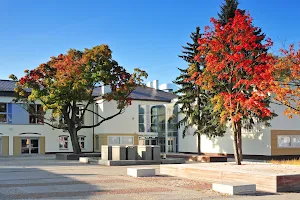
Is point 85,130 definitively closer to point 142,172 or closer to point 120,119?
point 120,119

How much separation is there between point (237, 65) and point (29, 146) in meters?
32.4

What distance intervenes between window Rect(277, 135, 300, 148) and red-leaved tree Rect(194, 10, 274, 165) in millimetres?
13410


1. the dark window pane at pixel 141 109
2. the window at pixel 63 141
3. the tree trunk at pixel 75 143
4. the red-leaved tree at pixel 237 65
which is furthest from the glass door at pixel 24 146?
the red-leaved tree at pixel 237 65

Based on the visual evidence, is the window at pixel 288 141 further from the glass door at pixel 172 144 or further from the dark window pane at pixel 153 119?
the dark window pane at pixel 153 119

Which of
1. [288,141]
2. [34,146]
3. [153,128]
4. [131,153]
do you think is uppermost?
[153,128]

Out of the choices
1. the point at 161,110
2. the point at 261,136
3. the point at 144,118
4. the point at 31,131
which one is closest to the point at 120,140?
the point at 144,118

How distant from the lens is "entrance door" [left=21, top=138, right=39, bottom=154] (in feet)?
157

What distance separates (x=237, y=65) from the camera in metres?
21.7

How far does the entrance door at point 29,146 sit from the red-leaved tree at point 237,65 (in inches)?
1197

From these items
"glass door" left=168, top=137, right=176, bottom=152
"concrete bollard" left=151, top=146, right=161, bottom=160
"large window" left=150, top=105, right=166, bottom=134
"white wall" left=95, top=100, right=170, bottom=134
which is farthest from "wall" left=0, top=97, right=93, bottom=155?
"concrete bollard" left=151, top=146, right=161, bottom=160

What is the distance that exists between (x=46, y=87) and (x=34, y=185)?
21582 millimetres

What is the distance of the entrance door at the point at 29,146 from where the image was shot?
48.0 meters

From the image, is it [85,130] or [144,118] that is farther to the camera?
[144,118]

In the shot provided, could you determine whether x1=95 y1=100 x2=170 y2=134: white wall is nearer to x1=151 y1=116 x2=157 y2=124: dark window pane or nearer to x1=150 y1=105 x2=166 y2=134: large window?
x1=151 y1=116 x2=157 y2=124: dark window pane
